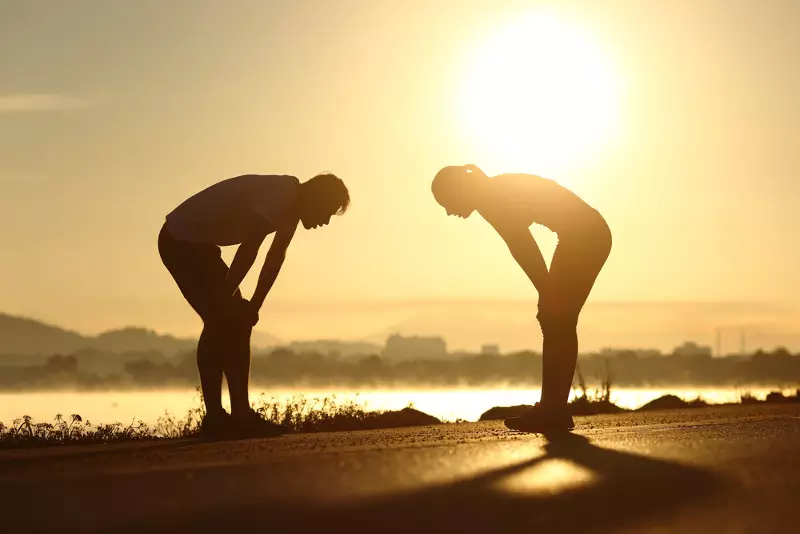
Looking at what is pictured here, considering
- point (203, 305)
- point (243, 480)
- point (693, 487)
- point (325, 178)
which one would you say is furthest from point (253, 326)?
point (693, 487)

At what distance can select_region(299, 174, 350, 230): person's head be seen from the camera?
7.80m

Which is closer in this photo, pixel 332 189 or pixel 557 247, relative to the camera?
pixel 332 189

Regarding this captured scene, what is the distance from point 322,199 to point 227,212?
Result: 724 mm

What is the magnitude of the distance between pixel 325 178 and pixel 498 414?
4374 mm

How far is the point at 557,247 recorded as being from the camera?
330 inches

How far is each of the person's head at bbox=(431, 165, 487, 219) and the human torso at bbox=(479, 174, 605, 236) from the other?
128mm

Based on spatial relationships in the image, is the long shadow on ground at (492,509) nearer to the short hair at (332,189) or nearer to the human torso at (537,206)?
the short hair at (332,189)

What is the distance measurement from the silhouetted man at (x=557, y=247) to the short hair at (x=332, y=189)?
67 centimetres

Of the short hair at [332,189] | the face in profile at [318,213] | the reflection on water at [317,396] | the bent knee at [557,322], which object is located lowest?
the reflection on water at [317,396]

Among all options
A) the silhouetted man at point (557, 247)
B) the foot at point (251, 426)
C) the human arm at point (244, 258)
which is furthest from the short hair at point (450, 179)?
the foot at point (251, 426)

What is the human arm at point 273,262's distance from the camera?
7992 millimetres

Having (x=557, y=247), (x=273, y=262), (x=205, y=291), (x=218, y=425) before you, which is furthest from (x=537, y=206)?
(x=218, y=425)

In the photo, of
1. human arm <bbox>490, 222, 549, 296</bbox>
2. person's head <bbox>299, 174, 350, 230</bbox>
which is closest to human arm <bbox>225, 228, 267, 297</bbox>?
person's head <bbox>299, 174, 350, 230</bbox>

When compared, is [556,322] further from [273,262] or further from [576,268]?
[273,262]
